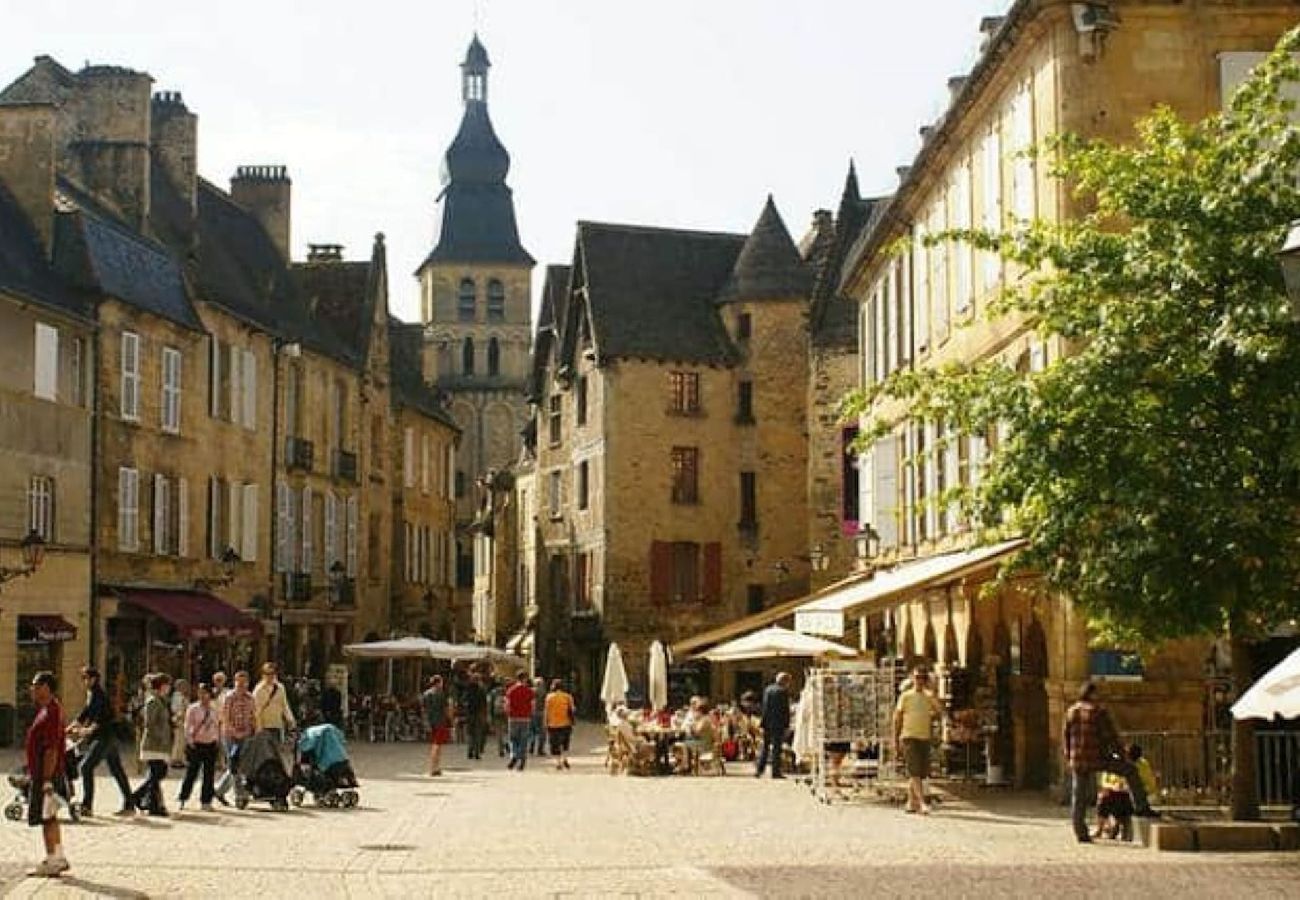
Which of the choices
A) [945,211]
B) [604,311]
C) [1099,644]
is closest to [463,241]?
[604,311]

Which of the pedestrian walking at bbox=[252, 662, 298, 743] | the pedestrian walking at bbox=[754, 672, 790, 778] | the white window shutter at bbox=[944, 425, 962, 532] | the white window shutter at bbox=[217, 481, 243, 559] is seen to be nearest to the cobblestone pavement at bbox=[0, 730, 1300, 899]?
the pedestrian walking at bbox=[252, 662, 298, 743]

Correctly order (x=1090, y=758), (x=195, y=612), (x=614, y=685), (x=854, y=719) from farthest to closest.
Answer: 1. (x=195, y=612)
2. (x=614, y=685)
3. (x=854, y=719)
4. (x=1090, y=758)

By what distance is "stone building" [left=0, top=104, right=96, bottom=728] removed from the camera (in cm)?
3309

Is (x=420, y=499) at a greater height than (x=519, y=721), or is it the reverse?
(x=420, y=499)

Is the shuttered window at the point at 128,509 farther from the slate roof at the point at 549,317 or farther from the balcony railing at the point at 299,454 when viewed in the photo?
the slate roof at the point at 549,317

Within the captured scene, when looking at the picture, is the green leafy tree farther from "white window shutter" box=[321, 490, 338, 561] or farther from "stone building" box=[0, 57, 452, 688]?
"white window shutter" box=[321, 490, 338, 561]

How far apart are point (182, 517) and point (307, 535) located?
8189 mm

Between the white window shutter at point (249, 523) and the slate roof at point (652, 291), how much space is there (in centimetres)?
1290

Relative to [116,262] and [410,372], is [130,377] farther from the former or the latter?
[410,372]

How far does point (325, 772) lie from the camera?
22.8 meters

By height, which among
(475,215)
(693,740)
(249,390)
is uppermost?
(475,215)

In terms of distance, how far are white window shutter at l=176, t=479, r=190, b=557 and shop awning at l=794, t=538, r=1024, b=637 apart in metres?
16.3

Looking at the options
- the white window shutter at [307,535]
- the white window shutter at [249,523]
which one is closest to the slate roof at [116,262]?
the white window shutter at [249,523]

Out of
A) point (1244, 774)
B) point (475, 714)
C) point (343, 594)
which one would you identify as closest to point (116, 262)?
point (475, 714)
